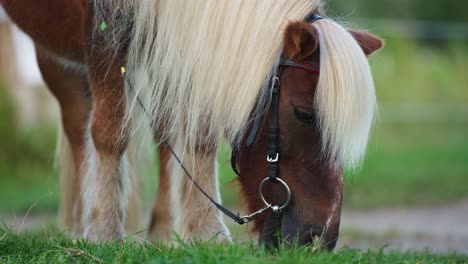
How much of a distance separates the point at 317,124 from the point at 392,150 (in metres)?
9.28

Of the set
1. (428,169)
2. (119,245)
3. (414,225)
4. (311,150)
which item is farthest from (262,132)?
(428,169)

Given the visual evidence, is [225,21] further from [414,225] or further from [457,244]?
[414,225]

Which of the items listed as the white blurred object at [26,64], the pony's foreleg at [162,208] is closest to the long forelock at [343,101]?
the pony's foreleg at [162,208]

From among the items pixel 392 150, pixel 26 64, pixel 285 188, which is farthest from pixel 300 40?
pixel 26 64

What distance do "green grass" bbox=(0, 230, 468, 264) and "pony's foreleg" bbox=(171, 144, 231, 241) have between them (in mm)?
600

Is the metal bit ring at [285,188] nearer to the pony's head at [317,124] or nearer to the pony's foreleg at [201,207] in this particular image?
the pony's head at [317,124]

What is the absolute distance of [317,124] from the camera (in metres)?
3.45

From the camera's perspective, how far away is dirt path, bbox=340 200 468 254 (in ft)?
19.1

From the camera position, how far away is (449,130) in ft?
46.4

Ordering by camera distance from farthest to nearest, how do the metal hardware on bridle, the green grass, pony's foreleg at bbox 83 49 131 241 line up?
pony's foreleg at bbox 83 49 131 241, the metal hardware on bridle, the green grass

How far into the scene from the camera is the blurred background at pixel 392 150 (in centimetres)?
666

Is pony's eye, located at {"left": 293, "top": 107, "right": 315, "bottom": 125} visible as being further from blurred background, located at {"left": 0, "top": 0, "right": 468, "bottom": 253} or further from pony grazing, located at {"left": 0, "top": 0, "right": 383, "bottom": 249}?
blurred background, located at {"left": 0, "top": 0, "right": 468, "bottom": 253}

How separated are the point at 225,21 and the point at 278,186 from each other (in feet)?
2.78

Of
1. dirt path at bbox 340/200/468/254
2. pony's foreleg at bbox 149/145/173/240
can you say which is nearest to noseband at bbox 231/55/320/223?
pony's foreleg at bbox 149/145/173/240
